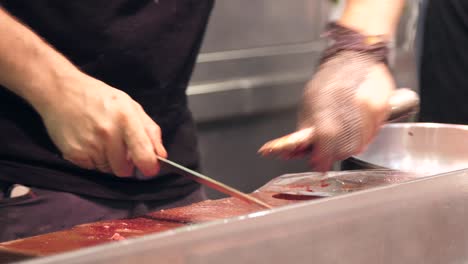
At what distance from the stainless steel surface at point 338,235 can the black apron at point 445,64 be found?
3.08 feet

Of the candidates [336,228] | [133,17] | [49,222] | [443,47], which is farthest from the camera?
[443,47]

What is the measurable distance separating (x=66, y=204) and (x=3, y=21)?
29cm

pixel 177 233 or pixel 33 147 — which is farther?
pixel 33 147

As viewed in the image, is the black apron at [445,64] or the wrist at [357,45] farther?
the black apron at [445,64]

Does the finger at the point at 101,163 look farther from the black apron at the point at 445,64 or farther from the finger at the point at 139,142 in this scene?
the black apron at the point at 445,64

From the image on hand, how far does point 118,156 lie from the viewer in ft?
2.64

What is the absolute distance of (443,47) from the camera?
1650 millimetres

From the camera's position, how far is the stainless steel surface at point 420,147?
3.55 feet

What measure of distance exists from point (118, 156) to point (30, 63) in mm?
149

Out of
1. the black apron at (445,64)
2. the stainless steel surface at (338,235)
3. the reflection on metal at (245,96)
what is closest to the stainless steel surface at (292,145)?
the stainless steel surface at (338,235)

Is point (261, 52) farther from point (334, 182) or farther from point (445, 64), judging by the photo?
point (334, 182)

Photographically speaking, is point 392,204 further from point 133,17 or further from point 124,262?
point 133,17

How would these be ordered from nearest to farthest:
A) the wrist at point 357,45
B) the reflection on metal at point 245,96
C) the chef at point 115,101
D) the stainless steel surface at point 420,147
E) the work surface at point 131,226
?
the work surface at point 131,226, the chef at point 115,101, the wrist at point 357,45, the stainless steel surface at point 420,147, the reflection on metal at point 245,96

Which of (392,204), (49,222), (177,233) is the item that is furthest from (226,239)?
(49,222)
